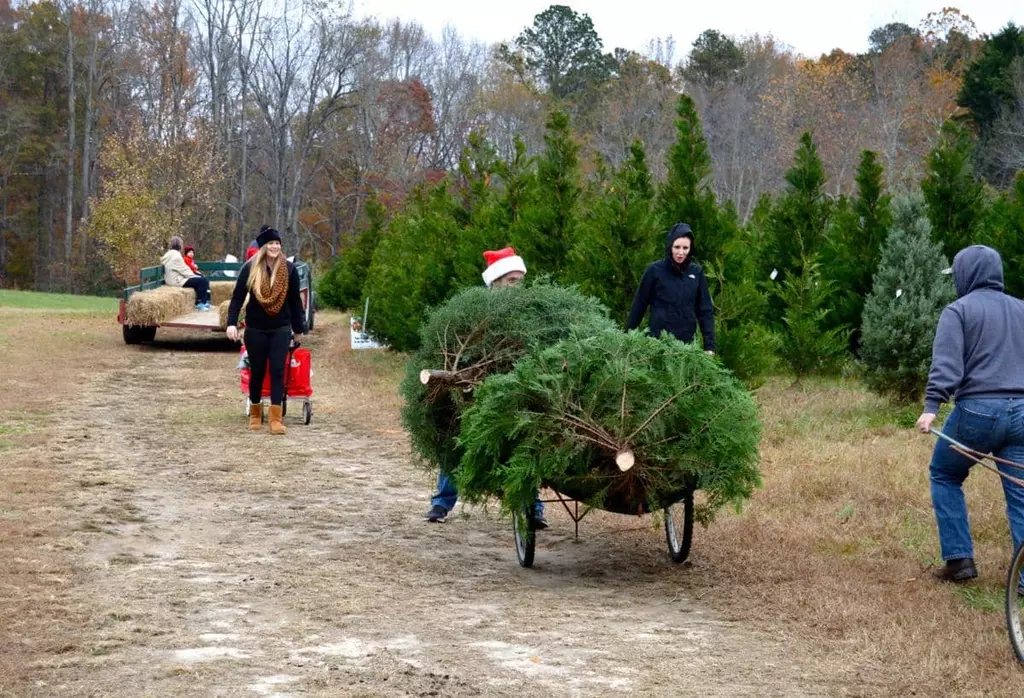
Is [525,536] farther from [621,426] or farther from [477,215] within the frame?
[477,215]

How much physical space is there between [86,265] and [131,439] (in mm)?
48535

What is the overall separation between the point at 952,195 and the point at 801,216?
10.6ft

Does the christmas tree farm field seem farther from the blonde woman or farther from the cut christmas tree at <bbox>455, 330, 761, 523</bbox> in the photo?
the blonde woman

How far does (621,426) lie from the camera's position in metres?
7.03

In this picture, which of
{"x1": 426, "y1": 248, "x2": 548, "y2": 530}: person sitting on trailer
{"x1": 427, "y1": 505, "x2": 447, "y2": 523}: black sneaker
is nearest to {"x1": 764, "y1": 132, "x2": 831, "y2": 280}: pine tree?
{"x1": 426, "y1": 248, "x2": 548, "y2": 530}: person sitting on trailer

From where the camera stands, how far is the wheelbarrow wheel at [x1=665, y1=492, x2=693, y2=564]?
791cm

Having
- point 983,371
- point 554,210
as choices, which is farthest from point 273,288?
point 983,371

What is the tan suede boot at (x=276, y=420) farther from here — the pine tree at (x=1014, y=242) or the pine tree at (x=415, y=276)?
the pine tree at (x=1014, y=242)

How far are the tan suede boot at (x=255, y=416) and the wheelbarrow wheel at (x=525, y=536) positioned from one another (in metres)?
6.16

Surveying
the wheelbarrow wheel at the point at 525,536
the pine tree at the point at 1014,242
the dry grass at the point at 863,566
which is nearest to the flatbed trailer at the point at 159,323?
the pine tree at the point at 1014,242

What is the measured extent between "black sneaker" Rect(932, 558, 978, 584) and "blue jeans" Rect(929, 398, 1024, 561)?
3 centimetres

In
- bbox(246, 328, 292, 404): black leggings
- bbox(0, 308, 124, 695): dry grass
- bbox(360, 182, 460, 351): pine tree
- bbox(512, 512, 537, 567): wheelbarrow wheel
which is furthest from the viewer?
bbox(360, 182, 460, 351): pine tree

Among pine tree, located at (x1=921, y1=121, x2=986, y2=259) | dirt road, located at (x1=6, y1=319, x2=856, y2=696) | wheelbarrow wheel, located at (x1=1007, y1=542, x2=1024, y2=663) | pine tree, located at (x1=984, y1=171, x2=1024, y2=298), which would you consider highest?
pine tree, located at (x1=921, y1=121, x2=986, y2=259)

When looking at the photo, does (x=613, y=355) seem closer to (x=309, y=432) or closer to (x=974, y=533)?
(x=974, y=533)
